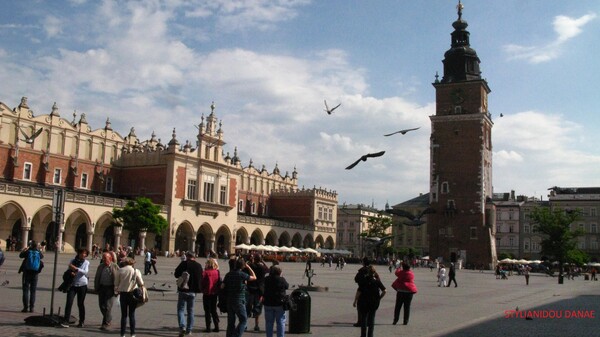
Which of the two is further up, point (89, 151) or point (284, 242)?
point (89, 151)

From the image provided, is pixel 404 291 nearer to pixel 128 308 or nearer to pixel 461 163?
pixel 128 308

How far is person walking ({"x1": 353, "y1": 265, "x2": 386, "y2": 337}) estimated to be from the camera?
1117cm

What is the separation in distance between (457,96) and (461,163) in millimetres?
7633

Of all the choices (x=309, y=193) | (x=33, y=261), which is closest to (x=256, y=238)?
(x=309, y=193)

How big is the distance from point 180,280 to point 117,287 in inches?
44.2

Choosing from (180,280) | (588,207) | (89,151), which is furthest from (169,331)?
(588,207)

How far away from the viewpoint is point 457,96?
67.1 m

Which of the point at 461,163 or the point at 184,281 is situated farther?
the point at 461,163

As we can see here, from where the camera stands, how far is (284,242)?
75.8 meters

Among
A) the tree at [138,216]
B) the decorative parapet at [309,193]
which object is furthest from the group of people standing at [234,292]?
the decorative parapet at [309,193]

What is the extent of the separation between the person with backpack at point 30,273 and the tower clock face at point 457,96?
2318 inches

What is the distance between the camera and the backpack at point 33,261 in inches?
517

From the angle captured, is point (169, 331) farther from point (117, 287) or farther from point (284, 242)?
point (284, 242)

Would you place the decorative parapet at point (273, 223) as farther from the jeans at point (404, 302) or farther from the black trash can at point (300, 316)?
the black trash can at point (300, 316)
